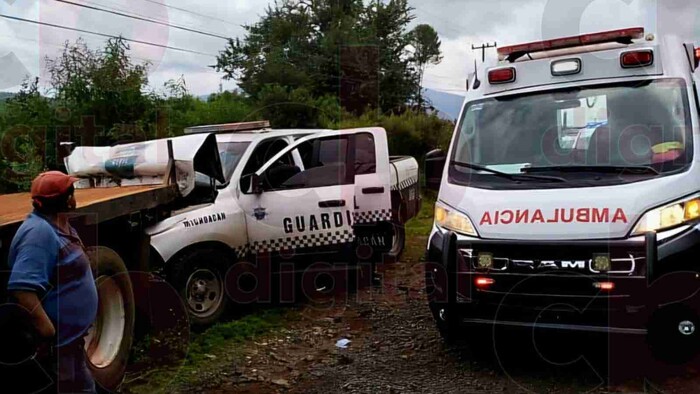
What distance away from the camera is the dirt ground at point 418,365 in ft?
15.2

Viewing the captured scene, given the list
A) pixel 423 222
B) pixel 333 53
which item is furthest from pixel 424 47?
pixel 423 222

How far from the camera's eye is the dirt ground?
4.62 metres

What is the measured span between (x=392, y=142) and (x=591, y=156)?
13594mm

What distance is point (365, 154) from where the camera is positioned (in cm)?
762

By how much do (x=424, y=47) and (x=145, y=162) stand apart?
1272 inches

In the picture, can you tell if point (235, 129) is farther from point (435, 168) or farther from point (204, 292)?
point (435, 168)

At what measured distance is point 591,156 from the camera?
187 inches

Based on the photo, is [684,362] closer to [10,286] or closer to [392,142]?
[10,286]

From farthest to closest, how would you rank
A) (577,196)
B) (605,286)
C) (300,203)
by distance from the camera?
(300,203) < (577,196) < (605,286)

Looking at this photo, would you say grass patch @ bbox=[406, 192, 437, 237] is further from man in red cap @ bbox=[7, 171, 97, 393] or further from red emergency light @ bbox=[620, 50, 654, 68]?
man in red cap @ bbox=[7, 171, 97, 393]

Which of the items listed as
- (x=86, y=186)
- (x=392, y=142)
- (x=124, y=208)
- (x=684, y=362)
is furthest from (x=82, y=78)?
(x=684, y=362)

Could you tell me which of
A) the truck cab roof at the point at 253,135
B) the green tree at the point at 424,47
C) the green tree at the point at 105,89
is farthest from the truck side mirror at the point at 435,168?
the green tree at the point at 424,47

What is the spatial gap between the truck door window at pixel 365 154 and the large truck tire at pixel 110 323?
3395mm

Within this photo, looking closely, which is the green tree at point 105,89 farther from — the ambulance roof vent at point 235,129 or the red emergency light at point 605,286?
the red emergency light at point 605,286
